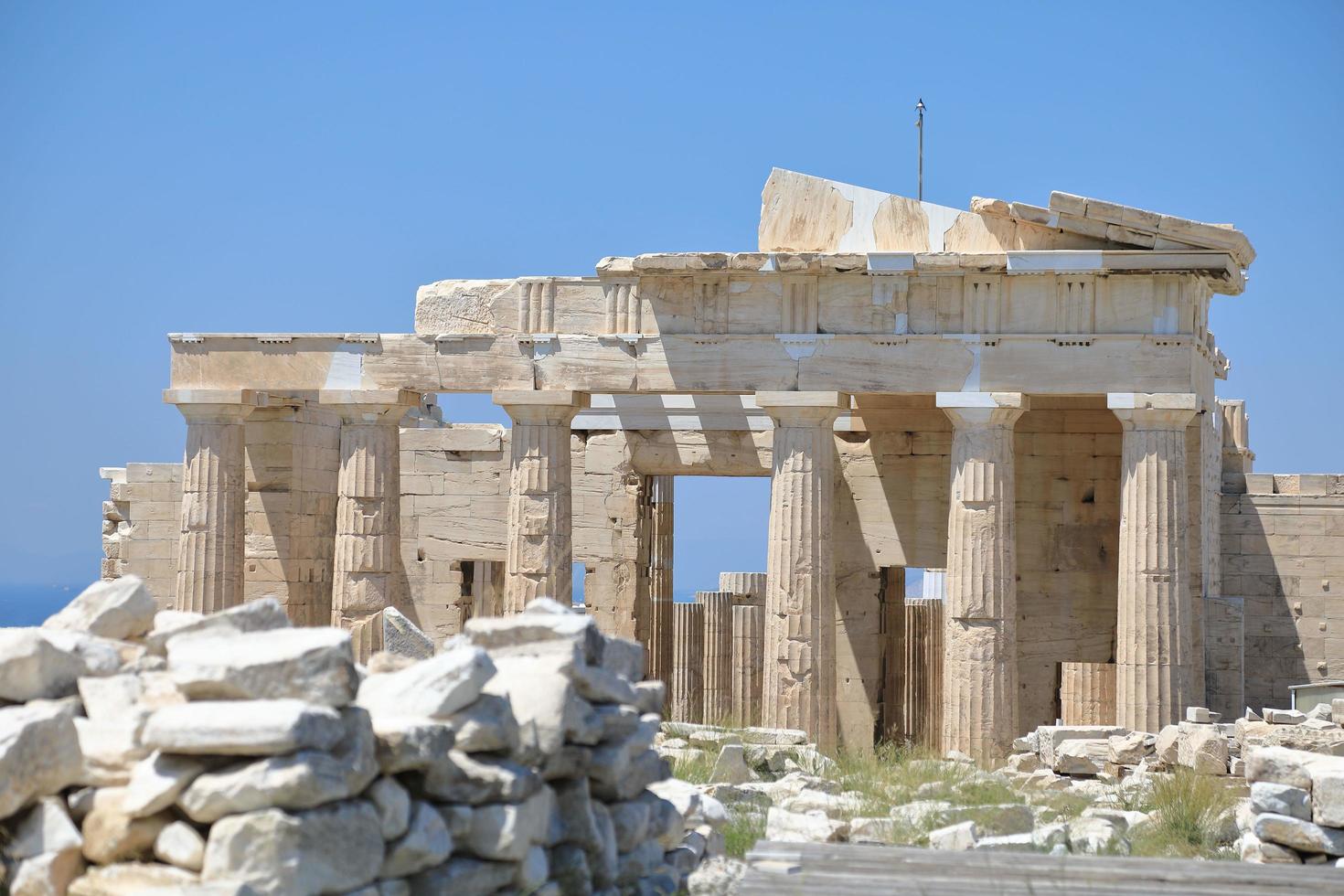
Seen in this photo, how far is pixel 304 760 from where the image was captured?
8258 millimetres

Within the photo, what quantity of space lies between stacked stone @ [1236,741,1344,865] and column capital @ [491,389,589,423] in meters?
11.0

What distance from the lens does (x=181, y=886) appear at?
26.6 feet

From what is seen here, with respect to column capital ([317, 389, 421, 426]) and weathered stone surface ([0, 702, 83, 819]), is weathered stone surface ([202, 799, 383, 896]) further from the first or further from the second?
column capital ([317, 389, 421, 426])

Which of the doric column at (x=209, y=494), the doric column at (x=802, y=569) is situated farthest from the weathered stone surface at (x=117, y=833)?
the doric column at (x=209, y=494)

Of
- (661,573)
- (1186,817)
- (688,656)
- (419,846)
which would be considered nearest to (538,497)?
(661,573)

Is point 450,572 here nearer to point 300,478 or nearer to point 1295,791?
point 300,478

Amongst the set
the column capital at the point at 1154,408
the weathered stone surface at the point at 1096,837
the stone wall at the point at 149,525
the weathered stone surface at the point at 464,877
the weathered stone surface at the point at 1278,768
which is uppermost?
the column capital at the point at 1154,408

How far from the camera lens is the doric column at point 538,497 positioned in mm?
22062

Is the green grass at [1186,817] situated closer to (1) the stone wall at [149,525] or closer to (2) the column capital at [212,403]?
(2) the column capital at [212,403]

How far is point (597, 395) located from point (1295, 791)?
15.6 meters

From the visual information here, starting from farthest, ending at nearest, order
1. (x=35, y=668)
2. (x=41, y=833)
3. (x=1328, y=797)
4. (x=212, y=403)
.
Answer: (x=212, y=403) → (x=1328, y=797) → (x=35, y=668) → (x=41, y=833)

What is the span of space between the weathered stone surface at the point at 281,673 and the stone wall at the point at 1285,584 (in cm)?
1689

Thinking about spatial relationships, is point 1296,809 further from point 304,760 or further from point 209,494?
point 209,494

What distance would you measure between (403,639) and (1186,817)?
5976 mm
